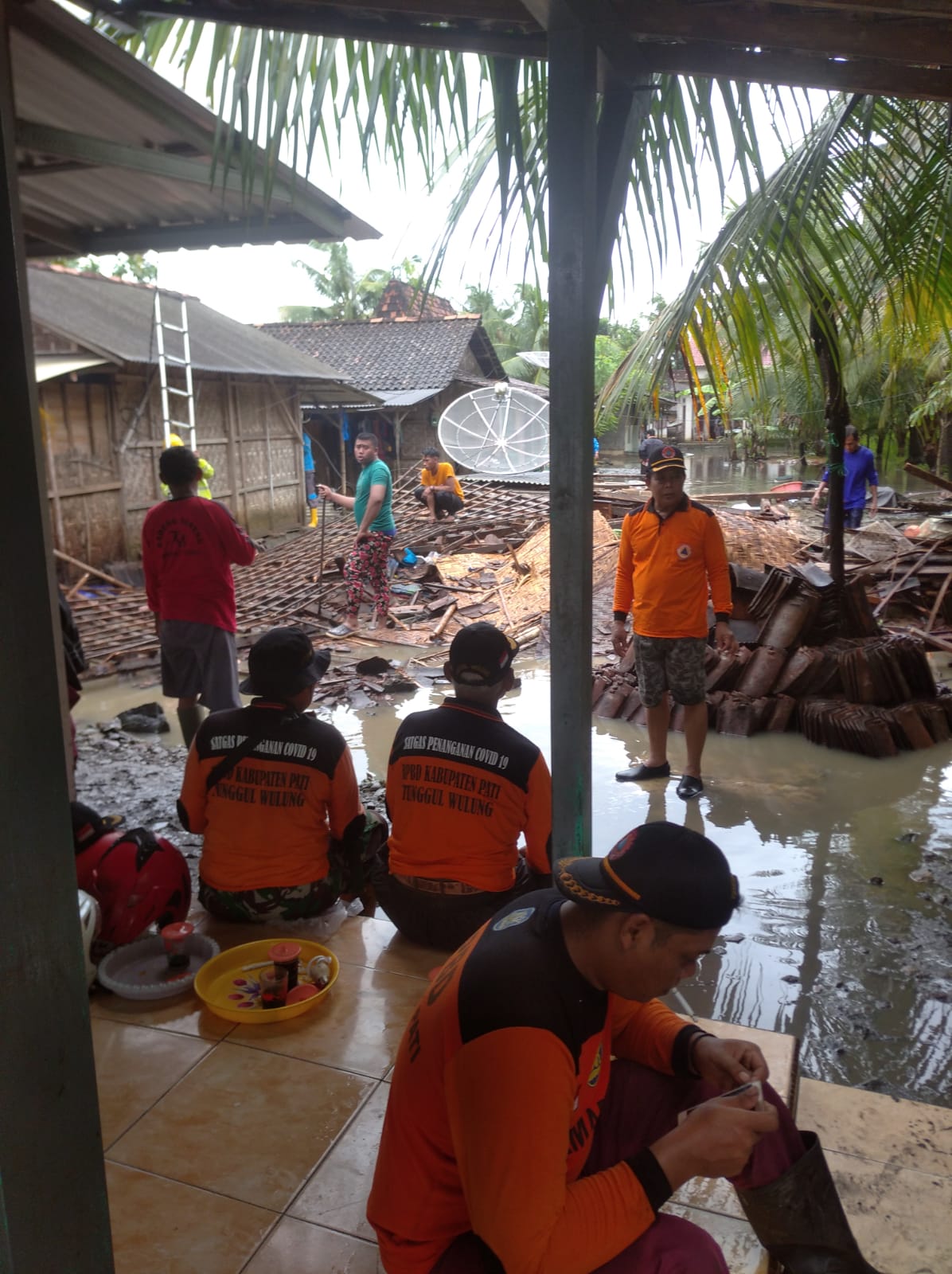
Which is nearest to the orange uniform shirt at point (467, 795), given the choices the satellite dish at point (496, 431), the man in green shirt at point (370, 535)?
the man in green shirt at point (370, 535)

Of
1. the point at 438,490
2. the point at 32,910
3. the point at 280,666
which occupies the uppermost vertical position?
the point at 32,910

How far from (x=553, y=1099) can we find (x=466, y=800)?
1.86 metres

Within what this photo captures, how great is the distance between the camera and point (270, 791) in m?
3.65

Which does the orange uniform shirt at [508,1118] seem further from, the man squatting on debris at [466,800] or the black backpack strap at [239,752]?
the black backpack strap at [239,752]

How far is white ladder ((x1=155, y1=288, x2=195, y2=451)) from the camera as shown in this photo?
13477mm

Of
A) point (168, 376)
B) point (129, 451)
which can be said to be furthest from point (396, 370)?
point (129, 451)

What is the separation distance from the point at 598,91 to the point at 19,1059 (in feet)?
10.6


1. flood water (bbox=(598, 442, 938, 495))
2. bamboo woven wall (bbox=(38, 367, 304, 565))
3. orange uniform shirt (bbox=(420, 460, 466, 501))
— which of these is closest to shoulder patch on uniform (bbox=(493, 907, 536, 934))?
bamboo woven wall (bbox=(38, 367, 304, 565))

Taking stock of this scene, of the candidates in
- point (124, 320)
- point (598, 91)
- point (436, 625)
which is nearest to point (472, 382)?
point (124, 320)

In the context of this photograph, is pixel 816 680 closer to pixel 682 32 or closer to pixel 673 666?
pixel 673 666

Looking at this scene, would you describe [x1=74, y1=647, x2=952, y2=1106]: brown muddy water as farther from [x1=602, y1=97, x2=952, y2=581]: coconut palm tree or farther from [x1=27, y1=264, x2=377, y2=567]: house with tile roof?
[x1=27, y1=264, x2=377, y2=567]: house with tile roof

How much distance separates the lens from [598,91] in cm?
321

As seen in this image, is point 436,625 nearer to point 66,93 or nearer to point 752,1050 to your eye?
point 66,93

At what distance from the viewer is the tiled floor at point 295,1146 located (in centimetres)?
230
